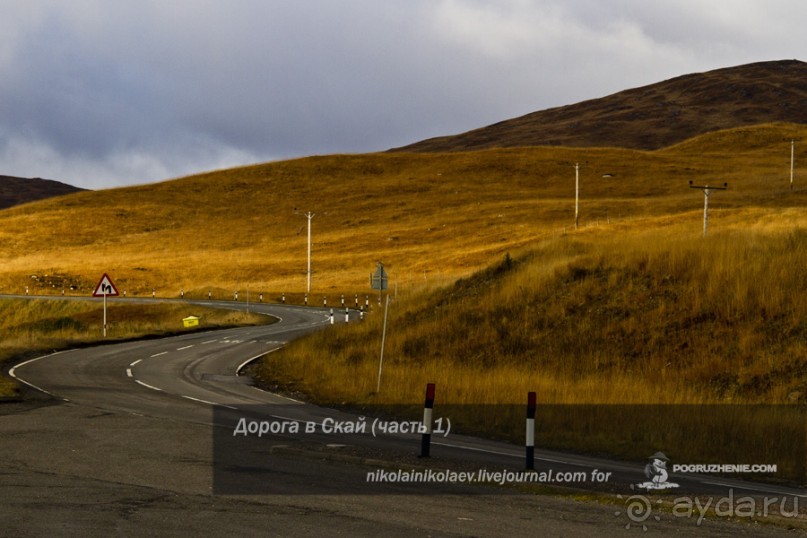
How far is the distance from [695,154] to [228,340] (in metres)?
121

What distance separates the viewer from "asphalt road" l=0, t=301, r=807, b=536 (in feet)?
33.8

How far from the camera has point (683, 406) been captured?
20.5 meters

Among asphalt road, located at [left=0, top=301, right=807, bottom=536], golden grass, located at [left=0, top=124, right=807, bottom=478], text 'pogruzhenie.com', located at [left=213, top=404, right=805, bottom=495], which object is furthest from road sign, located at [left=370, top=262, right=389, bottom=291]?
asphalt road, located at [left=0, top=301, right=807, bottom=536]

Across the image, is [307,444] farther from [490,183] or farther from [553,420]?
[490,183]

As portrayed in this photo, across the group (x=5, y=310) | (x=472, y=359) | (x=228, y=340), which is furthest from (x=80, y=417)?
(x=5, y=310)

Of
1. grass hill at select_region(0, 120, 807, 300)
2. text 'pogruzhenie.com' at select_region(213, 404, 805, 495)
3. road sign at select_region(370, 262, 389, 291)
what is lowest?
text 'pogruzhenie.com' at select_region(213, 404, 805, 495)

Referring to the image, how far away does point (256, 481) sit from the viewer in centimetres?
1273

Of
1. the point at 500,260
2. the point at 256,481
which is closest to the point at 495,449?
the point at 256,481

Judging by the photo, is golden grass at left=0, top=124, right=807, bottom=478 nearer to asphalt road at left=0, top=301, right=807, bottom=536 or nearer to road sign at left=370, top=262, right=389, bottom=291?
road sign at left=370, top=262, right=389, bottom=291

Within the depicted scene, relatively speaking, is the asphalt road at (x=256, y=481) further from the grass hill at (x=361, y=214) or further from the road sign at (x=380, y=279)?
the grass hill at (x=361, y=214)

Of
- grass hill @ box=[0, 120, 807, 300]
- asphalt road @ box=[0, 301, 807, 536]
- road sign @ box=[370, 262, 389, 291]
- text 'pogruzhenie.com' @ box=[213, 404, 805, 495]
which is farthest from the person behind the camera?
grass hill @ box=[0, 120, 807, 300]

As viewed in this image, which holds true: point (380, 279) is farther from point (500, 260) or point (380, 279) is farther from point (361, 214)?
point (361, 214)

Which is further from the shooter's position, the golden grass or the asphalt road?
the golden grass

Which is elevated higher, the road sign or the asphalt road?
the road sign
